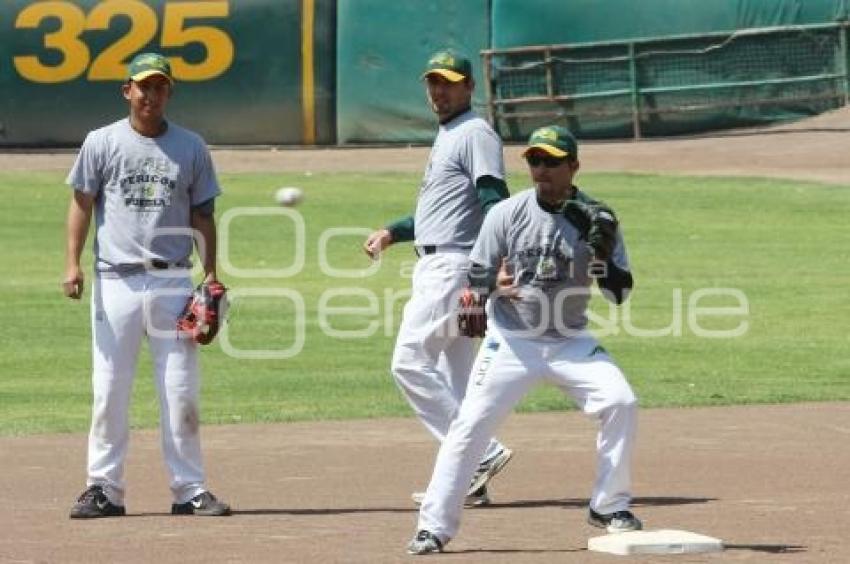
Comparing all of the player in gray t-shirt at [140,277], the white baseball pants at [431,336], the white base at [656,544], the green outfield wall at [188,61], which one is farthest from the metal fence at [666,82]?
the white base at [656,544]

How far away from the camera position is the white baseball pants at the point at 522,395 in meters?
8.64

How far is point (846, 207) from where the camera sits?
25.2 metres

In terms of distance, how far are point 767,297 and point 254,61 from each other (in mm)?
13633

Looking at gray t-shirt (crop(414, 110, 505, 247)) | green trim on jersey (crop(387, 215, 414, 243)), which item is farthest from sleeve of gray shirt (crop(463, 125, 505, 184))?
green trim on jersey (crop(387, 215, 414, 243))

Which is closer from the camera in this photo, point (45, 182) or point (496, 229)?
point (496, 229)

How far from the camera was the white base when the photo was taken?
333 inches

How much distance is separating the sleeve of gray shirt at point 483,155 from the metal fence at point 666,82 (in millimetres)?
21182

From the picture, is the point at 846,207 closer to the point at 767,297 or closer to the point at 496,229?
the point at 767,297

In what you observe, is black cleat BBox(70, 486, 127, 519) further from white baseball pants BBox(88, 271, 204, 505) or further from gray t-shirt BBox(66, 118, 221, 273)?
gray t-shirt BBox(66, 118, 221, 273)

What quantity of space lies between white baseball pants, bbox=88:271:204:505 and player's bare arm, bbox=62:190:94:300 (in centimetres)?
10

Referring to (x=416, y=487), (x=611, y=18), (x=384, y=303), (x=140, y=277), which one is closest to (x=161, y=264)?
(x=140, y=277)

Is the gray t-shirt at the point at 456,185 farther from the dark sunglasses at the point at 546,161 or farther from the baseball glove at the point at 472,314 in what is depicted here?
the dark sunglasses at the point at 546,161

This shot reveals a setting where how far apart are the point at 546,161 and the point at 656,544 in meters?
1.58

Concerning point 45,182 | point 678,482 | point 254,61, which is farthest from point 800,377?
point 254,61
